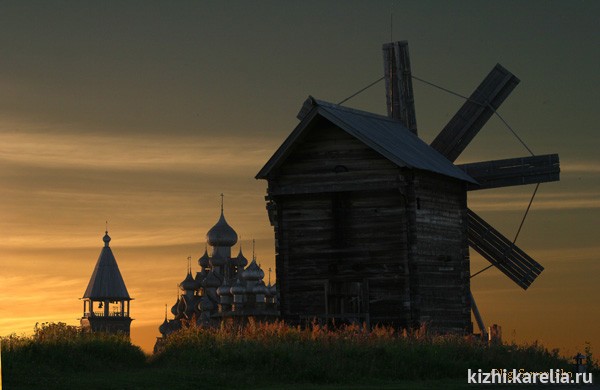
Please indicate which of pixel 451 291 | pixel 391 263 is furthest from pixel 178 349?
pixel 451 291

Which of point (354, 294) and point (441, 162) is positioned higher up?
point (441, 162)

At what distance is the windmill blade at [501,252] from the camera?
38.5 meters

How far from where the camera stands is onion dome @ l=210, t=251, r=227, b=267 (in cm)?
13962

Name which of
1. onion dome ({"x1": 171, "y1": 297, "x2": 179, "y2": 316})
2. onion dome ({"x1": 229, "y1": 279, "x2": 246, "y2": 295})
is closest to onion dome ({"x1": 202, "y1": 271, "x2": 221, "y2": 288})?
onion dome ({"x1": 171, "y1": 297, "x2": 179, "y2": 316})

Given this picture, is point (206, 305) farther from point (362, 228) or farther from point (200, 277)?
point (362, 228)

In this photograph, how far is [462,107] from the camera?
134 feet

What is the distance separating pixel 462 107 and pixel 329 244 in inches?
415

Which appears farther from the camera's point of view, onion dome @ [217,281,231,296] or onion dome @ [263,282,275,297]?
onion dome @ [217,281,231,296]

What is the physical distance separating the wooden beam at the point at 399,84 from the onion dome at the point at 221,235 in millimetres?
98603

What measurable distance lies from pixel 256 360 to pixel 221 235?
11397 centimetres

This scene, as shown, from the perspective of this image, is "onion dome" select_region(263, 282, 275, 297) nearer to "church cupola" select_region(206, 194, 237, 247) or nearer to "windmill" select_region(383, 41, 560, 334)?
"church cupola" select_region(206, 194, 237, 247)

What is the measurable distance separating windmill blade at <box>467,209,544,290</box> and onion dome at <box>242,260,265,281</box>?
87.0 m

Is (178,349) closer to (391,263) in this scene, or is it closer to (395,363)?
(395,363)

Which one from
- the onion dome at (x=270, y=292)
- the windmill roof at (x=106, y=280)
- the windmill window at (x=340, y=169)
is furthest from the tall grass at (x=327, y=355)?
the windmill roof at (x=106, y=280)
